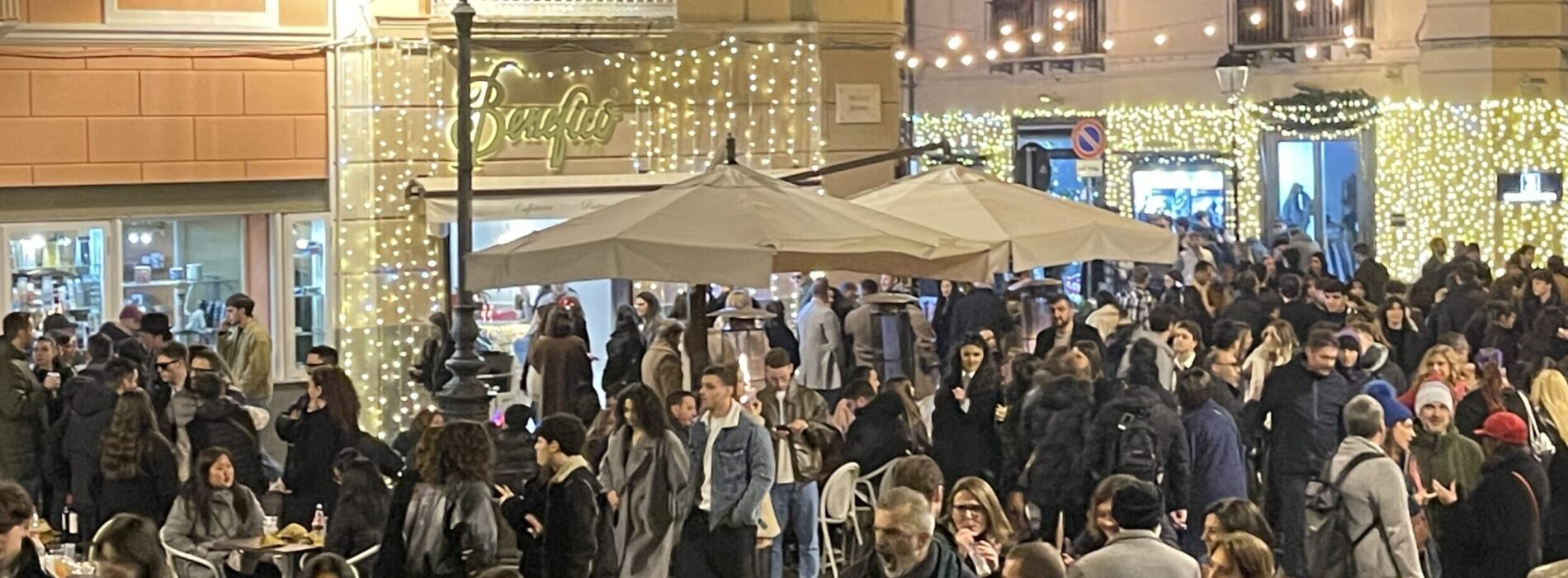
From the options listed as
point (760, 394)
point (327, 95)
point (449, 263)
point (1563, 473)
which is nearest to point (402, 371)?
point (449, 263)

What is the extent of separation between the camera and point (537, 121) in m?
20.0

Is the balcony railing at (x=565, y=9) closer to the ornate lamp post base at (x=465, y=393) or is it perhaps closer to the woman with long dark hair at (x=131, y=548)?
the ornate lamp post base at (x=465, y=393)

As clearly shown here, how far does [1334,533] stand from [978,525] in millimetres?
2097

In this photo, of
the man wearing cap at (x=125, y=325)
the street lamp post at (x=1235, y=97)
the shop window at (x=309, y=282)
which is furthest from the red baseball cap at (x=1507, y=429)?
the street lamp post at (x=1235, y=97)

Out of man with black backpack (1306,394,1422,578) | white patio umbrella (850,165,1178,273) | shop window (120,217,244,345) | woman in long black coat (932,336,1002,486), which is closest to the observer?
man with black backpack (1306,394,1422,578)

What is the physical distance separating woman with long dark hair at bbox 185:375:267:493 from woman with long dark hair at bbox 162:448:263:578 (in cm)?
122

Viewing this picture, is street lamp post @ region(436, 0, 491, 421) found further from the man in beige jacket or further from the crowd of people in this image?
the man in beige jacket

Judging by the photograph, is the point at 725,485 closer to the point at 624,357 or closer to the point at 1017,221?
the point at 1017,221

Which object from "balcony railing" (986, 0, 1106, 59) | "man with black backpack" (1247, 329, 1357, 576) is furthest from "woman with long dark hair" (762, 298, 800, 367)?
"balcony railing" (986, 0, 1106, 59)

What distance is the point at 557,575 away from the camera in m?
10.5

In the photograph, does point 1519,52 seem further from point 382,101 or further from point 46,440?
point 46,440

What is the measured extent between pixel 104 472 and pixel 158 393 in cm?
197

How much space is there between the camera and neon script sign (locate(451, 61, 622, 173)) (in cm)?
1972

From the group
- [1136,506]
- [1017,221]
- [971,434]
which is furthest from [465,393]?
[1136,506]
